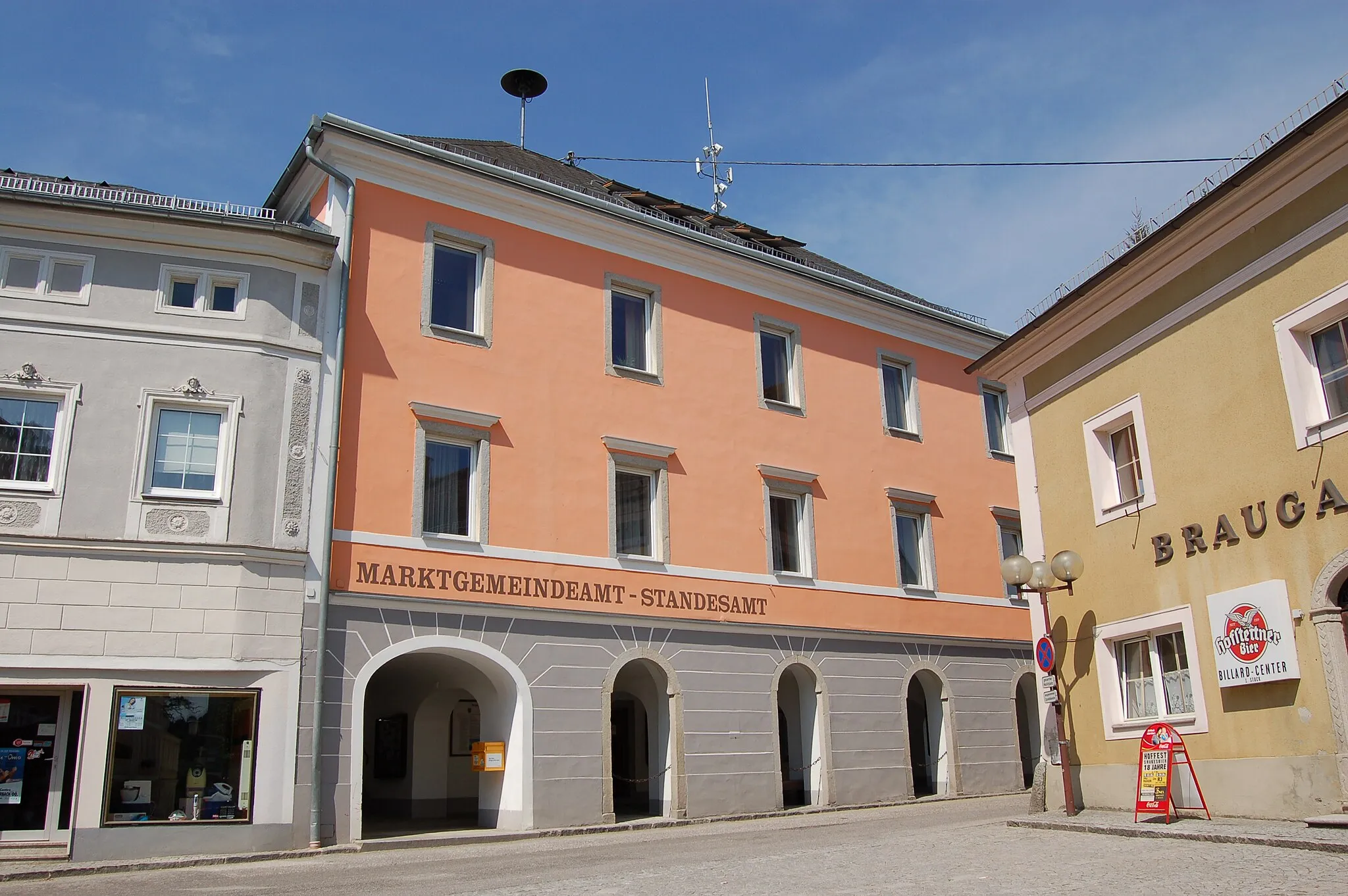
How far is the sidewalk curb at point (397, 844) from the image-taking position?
12.8m

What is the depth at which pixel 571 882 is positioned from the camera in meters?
10.3

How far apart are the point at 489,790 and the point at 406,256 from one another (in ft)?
27.5

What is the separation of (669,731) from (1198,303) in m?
10.4

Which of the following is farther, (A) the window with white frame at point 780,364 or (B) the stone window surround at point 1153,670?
(A) the window with white frame at point 780,364

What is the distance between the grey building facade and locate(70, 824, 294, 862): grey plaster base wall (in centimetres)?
2

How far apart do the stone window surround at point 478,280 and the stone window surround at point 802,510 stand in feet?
19.6

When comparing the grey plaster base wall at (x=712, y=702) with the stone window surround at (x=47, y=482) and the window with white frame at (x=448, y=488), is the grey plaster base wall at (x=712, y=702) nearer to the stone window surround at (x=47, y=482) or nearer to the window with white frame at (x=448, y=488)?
the window with white frame at (x=448, y=488)

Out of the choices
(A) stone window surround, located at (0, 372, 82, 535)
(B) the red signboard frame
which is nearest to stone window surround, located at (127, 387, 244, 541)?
(A) stone window surround, located at (0, 372, 82, 535)

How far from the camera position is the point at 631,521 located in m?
19.4

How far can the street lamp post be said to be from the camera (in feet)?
46.3

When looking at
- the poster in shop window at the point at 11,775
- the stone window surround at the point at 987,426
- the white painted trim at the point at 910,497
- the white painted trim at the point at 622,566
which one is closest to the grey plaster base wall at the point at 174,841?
the poster in shop window at the point at 11,775

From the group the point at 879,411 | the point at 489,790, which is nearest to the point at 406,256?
the point at 489,790

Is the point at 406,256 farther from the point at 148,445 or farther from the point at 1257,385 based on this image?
the point at 1257,385

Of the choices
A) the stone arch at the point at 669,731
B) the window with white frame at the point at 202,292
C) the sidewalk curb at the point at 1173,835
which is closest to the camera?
the sidewalk curb at the point at 1173,835
